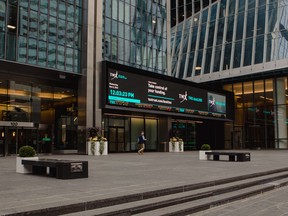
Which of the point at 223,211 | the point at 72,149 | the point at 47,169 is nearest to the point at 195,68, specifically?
the point at 72,149

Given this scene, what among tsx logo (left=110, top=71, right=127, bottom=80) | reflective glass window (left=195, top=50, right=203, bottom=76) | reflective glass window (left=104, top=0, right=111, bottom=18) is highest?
reflective glass window (left=104, top=0, right=111, bottom=18)

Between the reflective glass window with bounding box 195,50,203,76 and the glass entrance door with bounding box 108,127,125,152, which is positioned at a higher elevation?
the reflective glass window with bounding box 195,50,203,76

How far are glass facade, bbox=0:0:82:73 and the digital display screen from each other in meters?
3.48

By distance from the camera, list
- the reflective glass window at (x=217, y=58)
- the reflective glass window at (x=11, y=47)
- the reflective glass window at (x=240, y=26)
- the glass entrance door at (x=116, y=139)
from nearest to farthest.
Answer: the reflective glass window at (x=11, y=47) < the glass entrance door at (x=116, y=139) < the reflective glass window at (x=240, y=26) < the reflective glass window at (x=217, y=58)

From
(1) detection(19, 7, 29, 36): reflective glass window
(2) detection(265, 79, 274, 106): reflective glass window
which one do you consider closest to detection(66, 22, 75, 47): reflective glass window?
(1) detection(19, 7, 29, 36): reflective glass window

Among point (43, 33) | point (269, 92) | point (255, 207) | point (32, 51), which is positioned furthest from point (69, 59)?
point (269, 92)

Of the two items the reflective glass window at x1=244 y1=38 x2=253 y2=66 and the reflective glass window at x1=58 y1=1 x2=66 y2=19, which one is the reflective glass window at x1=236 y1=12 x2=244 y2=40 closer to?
the reflective glass window at x1=244 y1=38 x2=253 y2=66

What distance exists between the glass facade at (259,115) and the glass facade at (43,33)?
2405 cm

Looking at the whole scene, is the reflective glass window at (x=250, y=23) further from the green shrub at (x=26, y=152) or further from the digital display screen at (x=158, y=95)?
the green shrub at (x=26, y=152)

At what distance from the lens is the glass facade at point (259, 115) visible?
4209 centimetres

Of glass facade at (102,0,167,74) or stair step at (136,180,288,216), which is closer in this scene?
stair step at (136,180,288,216)

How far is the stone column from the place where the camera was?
4172 cm

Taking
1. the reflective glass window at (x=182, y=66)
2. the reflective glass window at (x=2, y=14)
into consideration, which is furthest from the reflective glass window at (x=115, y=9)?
the reflective glass window at (x=182, y=66)

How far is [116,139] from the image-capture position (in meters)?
32.9
